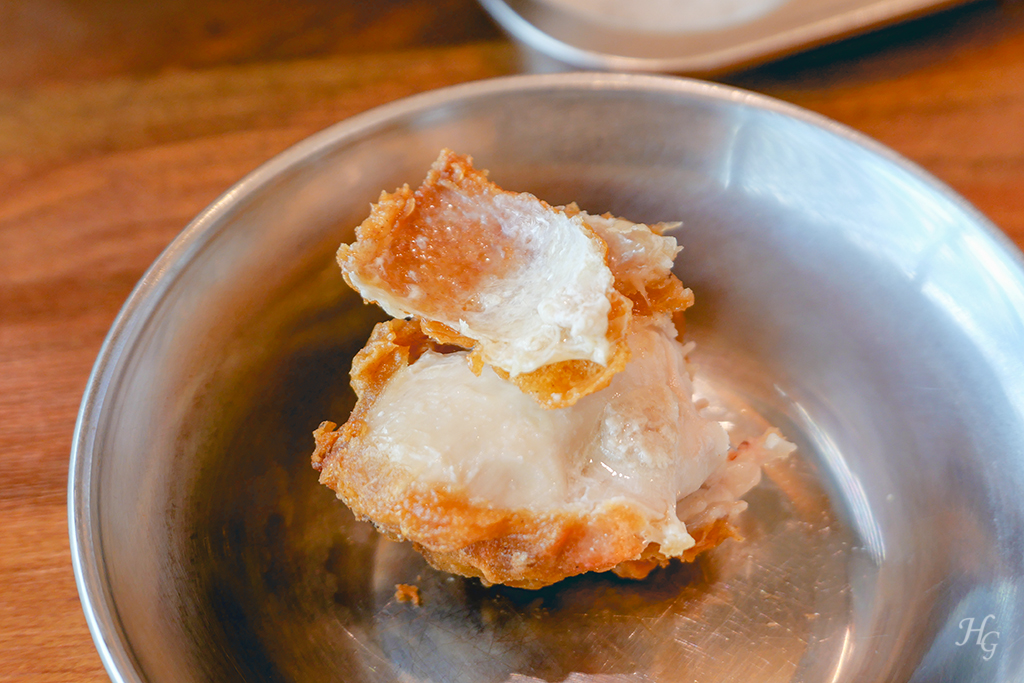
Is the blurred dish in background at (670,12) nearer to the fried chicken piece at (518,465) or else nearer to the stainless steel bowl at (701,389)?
the stainless steel bowl at (701,389)

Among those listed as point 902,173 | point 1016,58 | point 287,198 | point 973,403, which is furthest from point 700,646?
point 1016,58

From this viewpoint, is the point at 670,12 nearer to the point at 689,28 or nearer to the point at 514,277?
the point at 689,28

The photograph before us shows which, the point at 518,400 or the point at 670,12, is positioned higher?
the point at 670,12

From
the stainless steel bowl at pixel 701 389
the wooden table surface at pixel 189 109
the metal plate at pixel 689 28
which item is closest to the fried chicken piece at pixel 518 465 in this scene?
the stainless steel bowl at pixel 701 389

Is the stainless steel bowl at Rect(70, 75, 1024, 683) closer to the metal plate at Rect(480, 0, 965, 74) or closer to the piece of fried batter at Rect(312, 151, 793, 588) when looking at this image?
the piece of fried batter at Rect(312, 151, 793, 588)

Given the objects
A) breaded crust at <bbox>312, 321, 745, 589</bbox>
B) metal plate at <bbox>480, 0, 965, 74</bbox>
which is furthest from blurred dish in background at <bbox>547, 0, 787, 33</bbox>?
breaded crust at <bbox>312, 321, 745, 589</bbox>

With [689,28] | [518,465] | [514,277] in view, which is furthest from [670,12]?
[518,465]
